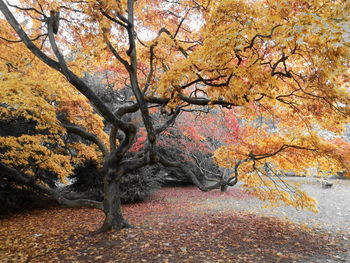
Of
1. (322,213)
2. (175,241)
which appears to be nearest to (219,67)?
(175,241)

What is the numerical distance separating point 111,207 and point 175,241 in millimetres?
1710

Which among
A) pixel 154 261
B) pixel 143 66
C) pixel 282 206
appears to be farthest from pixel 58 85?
pixel 282 206

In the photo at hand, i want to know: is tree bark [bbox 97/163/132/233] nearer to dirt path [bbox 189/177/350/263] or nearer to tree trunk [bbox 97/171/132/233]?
tree trunk [bbox 97/171/132/233]

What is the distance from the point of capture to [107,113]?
16.0ft

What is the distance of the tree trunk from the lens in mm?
5543

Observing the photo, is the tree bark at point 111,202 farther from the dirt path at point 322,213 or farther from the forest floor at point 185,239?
the dirt path at point 322,213

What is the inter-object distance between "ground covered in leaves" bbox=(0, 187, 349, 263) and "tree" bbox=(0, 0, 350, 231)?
82 cm

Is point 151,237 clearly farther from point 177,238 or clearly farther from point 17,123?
point 17,123

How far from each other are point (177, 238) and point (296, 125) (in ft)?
13.9

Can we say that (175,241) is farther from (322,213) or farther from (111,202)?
(322,213)

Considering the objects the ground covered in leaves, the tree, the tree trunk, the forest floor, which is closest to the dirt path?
the forest floor

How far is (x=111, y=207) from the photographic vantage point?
219 inches

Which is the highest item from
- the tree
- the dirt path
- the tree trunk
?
the tree

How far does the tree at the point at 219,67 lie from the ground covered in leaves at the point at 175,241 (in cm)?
82
